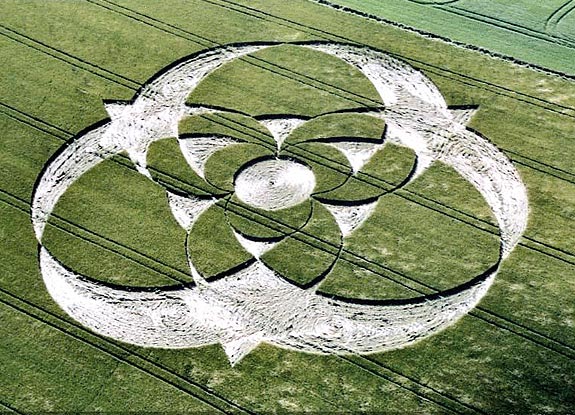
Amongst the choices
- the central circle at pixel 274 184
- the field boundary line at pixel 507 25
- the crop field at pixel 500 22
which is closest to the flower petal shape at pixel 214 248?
the central circle at pixel 274 184

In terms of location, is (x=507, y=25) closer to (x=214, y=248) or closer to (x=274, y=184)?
(x=274, y=184)

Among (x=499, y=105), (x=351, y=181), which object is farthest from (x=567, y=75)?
(x=351, y=181)

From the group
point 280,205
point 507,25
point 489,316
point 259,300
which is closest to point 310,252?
point 280,205

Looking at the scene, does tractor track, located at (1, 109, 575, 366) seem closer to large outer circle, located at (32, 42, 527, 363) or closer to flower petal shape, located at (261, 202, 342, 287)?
flower petal shape, located at (261, 202, 342, 287)

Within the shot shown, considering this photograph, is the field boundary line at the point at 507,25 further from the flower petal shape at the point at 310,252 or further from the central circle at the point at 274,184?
the flower petal shape at the point at 310,252

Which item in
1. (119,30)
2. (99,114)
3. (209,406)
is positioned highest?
(119,30)

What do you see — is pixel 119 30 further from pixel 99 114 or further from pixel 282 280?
pixel 282 280
